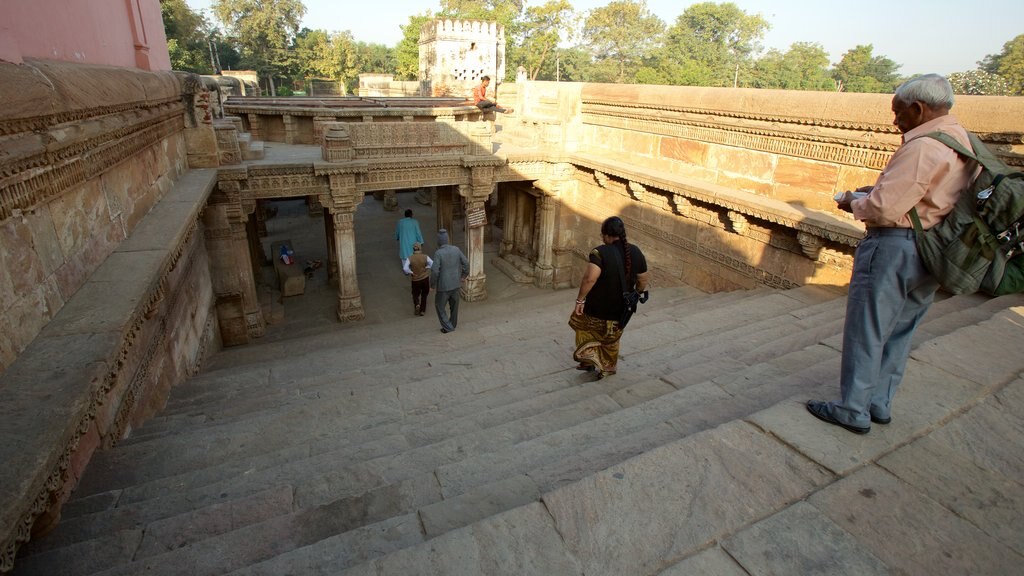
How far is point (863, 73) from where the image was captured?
63406 mm

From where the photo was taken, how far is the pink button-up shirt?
193 cm

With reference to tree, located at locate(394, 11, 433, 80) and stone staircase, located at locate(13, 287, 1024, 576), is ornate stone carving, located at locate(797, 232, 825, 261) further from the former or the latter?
tree, located at locate(394, 11, 433, 80)

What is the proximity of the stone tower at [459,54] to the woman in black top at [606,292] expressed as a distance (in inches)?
1039

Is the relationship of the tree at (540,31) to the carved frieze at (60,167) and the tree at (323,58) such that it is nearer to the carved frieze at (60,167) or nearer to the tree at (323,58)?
the tree at (323,58)

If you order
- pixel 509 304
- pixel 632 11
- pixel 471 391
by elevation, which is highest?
pixel 632 11

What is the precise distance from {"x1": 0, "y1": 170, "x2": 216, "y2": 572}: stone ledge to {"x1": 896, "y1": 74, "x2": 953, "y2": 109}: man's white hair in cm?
333

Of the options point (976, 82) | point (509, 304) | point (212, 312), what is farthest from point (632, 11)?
point (212, 312)

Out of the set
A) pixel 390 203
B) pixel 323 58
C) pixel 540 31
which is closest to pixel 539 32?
pixel 540 31

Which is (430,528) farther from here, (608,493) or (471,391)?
(471,391)

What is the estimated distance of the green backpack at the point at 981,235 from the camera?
1.86m

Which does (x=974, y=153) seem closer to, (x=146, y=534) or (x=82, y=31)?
(x=146, y=534)

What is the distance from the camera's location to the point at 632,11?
168ft

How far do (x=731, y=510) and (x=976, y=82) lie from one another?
67.2 meters

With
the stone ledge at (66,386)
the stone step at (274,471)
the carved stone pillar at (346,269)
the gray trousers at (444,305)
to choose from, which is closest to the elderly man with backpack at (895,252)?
the stone step at (274,471)
